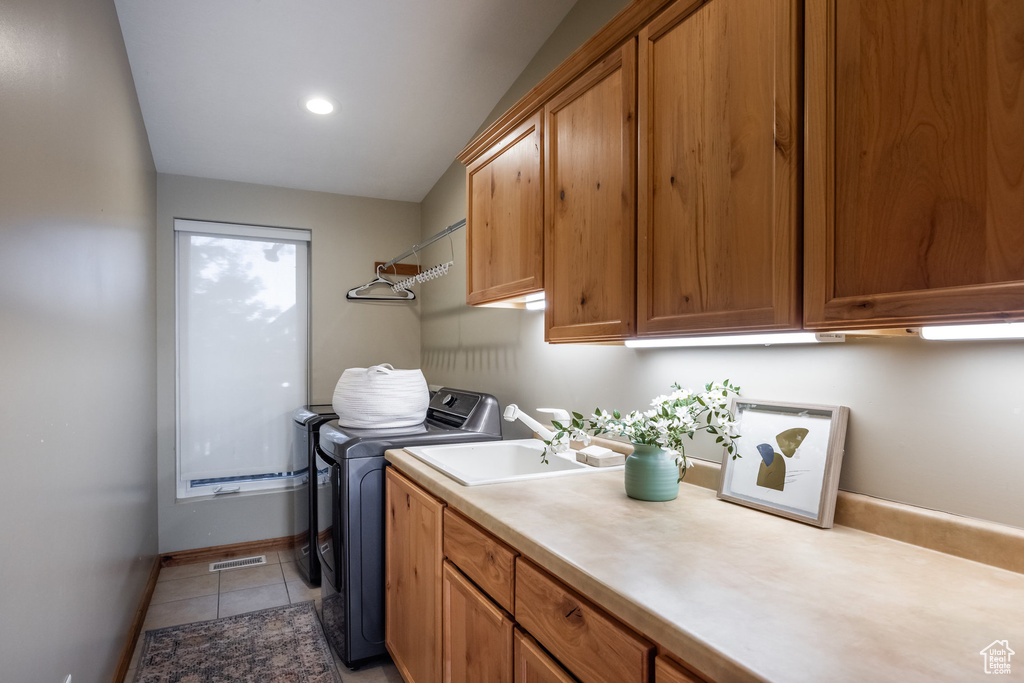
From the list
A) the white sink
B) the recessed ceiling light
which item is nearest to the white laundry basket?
the white sink

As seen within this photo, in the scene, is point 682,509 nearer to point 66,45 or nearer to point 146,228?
point 66,45

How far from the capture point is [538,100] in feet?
5.73

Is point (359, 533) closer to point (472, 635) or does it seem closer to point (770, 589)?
point (472, 635)

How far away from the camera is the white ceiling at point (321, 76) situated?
2098 mm

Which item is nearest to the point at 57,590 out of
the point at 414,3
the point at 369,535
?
the point at 369,535

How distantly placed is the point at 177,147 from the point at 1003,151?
11.7 ft

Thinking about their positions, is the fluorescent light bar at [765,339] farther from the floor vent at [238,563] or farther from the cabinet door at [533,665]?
the floor vent at [238,563]

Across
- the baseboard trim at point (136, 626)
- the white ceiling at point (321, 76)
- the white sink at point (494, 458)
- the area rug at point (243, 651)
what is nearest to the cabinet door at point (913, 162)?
the white sink at point (494, 458)

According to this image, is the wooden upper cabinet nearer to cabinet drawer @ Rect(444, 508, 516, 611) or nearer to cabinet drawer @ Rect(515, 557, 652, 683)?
cabinet drawer @ Rect(444, 508, 516, 611)

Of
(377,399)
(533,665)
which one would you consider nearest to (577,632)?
(533,665)

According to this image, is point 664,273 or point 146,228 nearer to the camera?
point 664,273

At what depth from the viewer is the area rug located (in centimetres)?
216

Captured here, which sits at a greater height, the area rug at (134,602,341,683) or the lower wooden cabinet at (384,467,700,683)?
the lower wooden cabinet at (384,467,700,683)

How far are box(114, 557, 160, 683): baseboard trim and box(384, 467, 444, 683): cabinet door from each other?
100 centimetres
